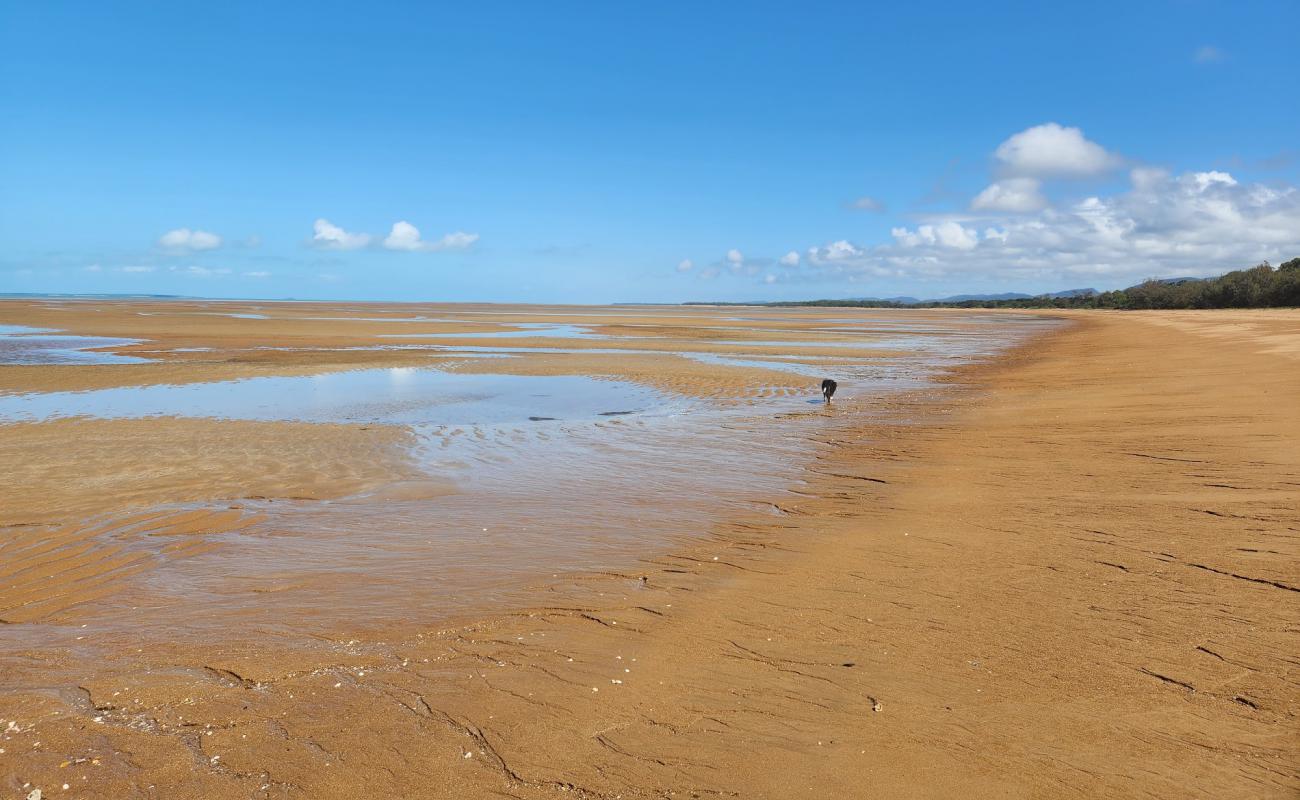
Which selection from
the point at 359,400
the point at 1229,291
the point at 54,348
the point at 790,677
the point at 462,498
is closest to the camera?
the point at 790,677

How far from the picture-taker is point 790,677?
14.9 feet

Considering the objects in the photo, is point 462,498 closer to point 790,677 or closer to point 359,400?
point 790,677

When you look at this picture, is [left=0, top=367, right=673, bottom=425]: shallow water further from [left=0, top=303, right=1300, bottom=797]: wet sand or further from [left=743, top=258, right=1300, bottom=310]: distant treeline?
[left=743, top=258, right=1300, bottom=310]: distant treeline

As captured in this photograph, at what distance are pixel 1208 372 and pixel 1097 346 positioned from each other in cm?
1429

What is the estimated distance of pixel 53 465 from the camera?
36.2 feet

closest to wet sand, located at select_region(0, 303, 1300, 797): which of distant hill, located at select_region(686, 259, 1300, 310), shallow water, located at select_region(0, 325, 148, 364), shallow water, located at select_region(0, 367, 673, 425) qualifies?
shallow water, located at select_region(0, 367, 673, 425)

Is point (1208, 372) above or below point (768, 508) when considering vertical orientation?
above

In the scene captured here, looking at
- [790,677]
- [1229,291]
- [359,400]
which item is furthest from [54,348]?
[1229,291]

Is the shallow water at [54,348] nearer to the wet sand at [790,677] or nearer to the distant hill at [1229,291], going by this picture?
the wet sand at [790,677]

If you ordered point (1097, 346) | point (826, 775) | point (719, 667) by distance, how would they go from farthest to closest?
1. point (1097, 346)
2. point (719, 667)
3. point (826, 775)

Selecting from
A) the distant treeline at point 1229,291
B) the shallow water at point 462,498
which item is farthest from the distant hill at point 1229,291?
the shallow water at point 462,498

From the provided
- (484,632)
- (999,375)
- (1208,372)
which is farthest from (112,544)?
(999,375)

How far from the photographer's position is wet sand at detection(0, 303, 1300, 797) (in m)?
3.62

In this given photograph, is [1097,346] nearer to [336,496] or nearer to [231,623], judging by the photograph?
[336,496]
